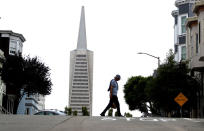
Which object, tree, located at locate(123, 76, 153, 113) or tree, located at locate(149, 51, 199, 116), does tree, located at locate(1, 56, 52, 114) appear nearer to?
tree, located at locate(149, 51, 199, 116)

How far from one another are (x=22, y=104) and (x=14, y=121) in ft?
320

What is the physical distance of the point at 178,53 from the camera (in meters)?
80.2

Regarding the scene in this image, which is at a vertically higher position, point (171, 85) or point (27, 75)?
point (27, 75)

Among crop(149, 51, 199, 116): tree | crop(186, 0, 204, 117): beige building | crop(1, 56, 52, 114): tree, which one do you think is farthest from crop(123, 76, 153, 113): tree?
crop(149, 51, 199, 116): tree

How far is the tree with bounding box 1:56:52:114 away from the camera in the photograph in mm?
62688

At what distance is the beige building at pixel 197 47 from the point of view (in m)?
46.4

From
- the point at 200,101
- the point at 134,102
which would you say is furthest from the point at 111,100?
the point at 134,102

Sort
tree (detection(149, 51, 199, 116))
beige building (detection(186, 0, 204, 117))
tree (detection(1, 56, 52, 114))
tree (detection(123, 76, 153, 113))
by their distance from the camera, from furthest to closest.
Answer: tree (detection(123, 76, 153, 113)) < tree (detection(1, 56, 52, 114)) < tree (detection(149, 51, 199, 116)) < beige building (detection(186, 0, 204, 117))

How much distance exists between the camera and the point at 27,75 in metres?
63.0

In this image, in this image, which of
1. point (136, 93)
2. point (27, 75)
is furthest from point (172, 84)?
point (136, 93)

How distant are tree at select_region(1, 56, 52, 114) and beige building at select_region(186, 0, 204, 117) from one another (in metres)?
17.5

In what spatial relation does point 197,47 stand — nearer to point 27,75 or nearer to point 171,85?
point 171,85

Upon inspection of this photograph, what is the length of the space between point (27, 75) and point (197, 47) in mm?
21603

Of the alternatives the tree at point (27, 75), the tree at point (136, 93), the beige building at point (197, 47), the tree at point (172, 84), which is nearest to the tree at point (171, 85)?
the tree at point (172, 84)
